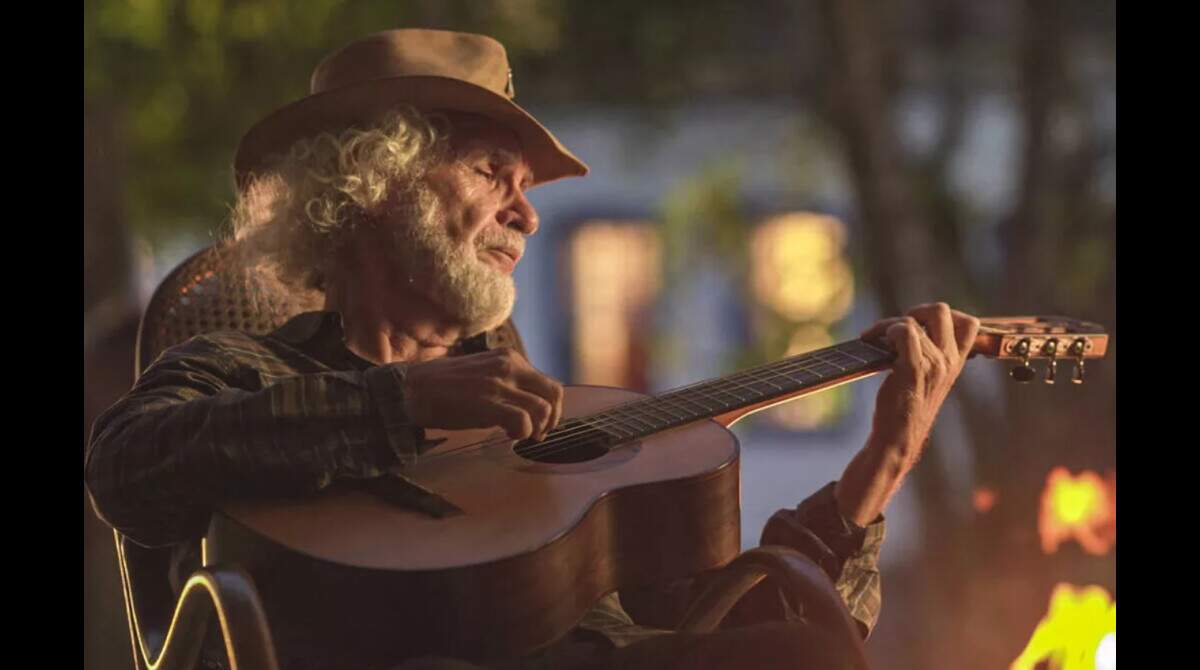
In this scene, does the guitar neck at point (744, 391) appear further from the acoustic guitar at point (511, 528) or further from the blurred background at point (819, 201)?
the blurred background at point (819, 201)

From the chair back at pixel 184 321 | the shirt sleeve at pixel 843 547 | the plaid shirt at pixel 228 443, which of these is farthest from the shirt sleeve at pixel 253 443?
the shirt sleeve at pixel 843 547

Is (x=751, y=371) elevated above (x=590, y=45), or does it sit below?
below

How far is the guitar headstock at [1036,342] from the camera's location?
1.65 metres

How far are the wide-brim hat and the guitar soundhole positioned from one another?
0.44 m

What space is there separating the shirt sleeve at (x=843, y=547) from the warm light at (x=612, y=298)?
0.94 meters

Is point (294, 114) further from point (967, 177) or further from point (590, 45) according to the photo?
point (967, 177)

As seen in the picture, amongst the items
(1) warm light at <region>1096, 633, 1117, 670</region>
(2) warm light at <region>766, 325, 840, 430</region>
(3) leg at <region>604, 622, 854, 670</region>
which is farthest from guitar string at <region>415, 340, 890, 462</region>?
(1) warm light at <region>1096, 633, 1117, 670</region>

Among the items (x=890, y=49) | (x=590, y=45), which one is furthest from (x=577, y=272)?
(x=890, y=49)

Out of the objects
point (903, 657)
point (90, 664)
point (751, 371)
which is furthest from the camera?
point (903, 657)

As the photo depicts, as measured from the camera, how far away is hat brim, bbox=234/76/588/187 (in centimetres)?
159

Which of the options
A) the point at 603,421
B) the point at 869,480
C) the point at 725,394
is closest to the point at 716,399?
the point at 725,394

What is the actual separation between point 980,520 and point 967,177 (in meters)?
0.80

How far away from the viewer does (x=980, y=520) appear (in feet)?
8.58
